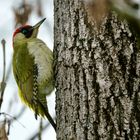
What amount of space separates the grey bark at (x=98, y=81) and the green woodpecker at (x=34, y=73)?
1.06 meters

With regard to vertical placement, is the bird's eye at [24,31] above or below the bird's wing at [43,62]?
above

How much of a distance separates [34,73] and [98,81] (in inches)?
67.2

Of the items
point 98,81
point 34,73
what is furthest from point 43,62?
point 98,81

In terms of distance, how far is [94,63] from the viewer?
2.14 metres

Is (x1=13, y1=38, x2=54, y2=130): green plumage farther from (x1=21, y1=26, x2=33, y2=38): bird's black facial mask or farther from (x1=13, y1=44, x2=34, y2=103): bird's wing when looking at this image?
(x1=21, y1=26, x2=33, y2=38): bird's black facial mask

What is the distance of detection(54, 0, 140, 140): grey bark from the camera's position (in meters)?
2.00

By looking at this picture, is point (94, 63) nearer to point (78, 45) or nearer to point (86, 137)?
point (78, 45)

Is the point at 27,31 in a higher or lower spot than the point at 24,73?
higher

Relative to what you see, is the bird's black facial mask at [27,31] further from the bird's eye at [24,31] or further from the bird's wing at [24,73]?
the bird's wing at [24,73]

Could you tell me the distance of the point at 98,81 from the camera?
210 cm

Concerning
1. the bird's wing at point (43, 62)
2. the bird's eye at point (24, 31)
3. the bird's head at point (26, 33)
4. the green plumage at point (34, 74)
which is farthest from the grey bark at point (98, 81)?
the bird's eye at point (24, 31)

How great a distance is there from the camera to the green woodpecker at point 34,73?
3520 mm

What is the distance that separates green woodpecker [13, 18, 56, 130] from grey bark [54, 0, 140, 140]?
3.47 feet

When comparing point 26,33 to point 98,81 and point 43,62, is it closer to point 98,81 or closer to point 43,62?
point 43,62
